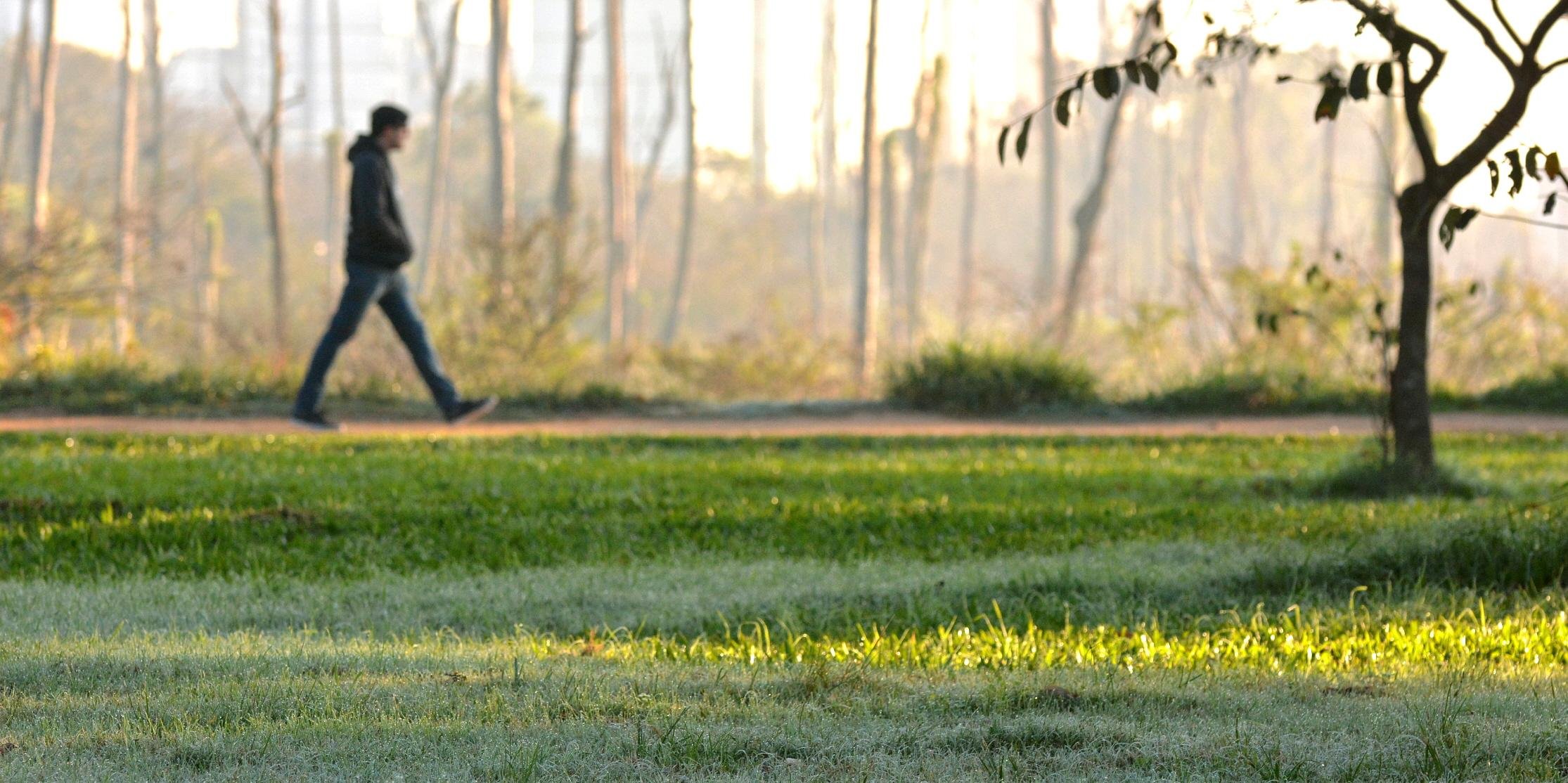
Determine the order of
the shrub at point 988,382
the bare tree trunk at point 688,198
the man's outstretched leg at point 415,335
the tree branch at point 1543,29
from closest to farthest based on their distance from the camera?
the tree branch at point 1543,29 < the man's outstretched leg at point 415,335 < the shrub at point 988,382 < the bare tree trunk at point 688,198

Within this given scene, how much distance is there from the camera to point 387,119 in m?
10.5

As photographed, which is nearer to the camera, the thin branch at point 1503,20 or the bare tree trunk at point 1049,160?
the thin branch at point 1503,20

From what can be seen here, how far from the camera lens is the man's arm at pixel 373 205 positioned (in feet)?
34.1

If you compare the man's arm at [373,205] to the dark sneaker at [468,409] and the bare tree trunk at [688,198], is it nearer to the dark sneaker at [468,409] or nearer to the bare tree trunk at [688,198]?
the dark sneaker at [468,409]

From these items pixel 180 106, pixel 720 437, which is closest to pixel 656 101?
pixel 180 106

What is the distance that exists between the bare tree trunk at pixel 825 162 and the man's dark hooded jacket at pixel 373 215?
34345 mm

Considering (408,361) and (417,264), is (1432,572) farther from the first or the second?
(417,264)

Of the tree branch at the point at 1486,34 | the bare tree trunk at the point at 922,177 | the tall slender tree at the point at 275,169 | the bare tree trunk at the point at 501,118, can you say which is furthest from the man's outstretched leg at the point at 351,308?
the bare tree trunk at the point at 922,177

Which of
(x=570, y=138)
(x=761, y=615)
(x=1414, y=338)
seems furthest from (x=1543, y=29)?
(x=570, y=138)

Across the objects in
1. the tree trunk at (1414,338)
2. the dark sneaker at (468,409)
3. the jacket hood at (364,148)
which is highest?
the jacket hood at (364,148)

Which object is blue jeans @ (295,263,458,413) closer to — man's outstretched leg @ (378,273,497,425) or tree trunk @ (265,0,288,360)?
man's outstretched leg @ (378,273,497,425)

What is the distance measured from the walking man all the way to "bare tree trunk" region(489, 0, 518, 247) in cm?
2014

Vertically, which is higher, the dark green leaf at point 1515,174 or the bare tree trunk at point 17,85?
the bare tree trunk at point 17,85

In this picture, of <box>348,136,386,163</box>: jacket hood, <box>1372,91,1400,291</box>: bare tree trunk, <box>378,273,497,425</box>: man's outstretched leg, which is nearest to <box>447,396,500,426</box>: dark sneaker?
<box>378,273,497,425</box>: man's outstretched leg
